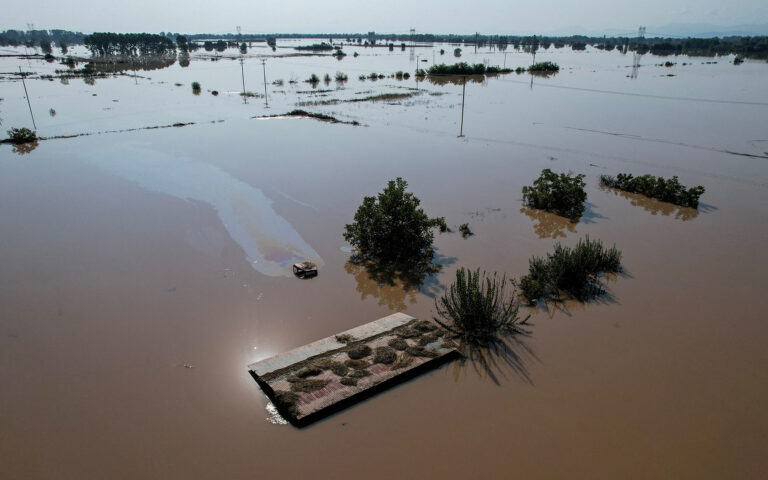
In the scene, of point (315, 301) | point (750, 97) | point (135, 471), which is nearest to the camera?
point (135, 471)

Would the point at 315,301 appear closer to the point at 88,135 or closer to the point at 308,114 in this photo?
the point at 88,135

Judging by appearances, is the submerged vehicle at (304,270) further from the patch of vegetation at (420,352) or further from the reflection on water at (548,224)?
the reflection on water at (548,224)

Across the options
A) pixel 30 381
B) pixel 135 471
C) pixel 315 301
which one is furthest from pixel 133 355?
pixel 315 301

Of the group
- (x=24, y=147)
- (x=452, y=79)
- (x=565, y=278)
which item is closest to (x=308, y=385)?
(x=565, y=278)

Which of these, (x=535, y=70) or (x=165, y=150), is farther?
(x=535, y=70)

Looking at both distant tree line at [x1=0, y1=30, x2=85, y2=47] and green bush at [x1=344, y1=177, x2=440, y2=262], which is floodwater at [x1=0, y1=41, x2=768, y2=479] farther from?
distant tree line at [x1=0, y1=30, x2=85, y2=47]

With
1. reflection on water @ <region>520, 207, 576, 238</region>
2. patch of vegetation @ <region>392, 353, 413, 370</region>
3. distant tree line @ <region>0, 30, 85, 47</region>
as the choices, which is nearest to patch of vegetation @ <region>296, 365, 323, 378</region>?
patch of vegetation @ <region>392, 353, 413, 370</region>

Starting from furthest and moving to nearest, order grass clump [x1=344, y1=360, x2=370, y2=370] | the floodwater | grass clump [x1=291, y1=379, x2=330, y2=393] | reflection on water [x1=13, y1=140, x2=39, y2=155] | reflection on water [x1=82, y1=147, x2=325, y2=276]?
reflection on water [x1=13, y1=140, x2=39, y2=155]
reflection on water [x1=82, y1=147, x2=325, y2=276]
grass clump [x1=344, y1=360, x2=370, y2=370]
grass clump [x1=291, y1=379, x2=330, y2=393]
the floodwater
